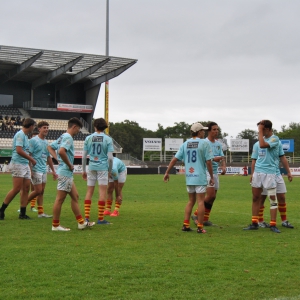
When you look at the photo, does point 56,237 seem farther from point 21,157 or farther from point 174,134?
point 174,134

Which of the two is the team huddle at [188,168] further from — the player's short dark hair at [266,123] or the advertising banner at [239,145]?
the advertising banner at [239,145]

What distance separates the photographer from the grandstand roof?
4916cm

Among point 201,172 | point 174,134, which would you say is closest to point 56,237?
point 201,172

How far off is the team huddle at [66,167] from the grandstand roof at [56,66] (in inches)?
1479

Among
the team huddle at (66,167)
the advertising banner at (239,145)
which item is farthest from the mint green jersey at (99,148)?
the advertising banner at (239,145)

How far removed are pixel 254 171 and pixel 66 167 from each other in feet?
11.5

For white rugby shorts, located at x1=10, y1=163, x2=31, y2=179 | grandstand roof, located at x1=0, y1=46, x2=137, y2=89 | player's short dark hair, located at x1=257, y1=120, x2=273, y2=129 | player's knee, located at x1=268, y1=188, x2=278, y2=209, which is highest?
grandstand roof, located at x1=0, y1=46, x2=137, y2=89

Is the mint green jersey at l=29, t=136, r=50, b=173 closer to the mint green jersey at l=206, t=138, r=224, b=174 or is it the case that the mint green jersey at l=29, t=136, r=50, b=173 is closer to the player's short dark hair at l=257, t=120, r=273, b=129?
the mint green jersey at l=206, t=138, r=224, b=174

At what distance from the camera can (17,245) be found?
7.66 m

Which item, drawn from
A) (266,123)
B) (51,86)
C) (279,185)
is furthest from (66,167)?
(51,86)

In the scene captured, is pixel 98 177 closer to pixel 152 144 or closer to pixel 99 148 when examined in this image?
pixel 99 148

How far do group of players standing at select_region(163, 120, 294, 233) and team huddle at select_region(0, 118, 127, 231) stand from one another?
1.42m

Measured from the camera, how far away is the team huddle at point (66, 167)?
30.1 feet

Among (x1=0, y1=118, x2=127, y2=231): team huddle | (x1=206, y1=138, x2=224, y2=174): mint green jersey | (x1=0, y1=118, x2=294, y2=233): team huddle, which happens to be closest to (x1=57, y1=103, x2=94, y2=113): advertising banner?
(x1=0, y1=118, x2=127, y2=231): team huddle
